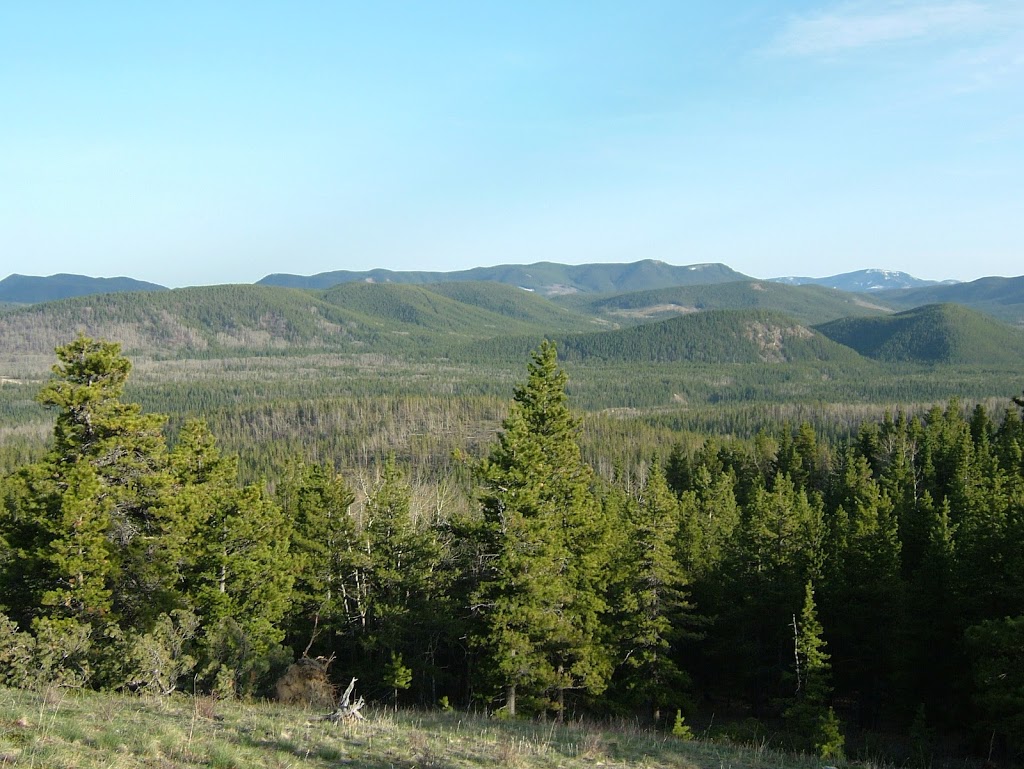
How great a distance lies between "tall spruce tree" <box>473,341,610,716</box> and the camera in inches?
934

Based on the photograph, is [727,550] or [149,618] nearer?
[149,618]

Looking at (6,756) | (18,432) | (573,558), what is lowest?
(18,432)

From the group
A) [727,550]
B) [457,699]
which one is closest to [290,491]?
[457,699]

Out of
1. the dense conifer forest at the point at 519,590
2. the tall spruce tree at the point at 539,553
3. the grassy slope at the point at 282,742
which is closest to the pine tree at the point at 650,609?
the dense conifer forest at the point at 519,590

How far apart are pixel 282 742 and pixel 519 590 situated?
12881 mm

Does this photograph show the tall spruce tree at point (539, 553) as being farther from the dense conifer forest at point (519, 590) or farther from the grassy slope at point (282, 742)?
the grassy slope at point (282, 742)

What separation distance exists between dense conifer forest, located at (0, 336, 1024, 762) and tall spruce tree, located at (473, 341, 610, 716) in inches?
3.6

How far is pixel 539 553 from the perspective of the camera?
24.2 meters

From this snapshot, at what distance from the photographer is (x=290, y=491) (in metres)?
41.8

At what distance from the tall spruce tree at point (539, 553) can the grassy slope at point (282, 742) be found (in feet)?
23.4

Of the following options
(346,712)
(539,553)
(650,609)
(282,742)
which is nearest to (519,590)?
(539,553)

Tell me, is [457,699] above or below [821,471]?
below

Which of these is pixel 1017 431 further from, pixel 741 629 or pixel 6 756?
pixel 6 756

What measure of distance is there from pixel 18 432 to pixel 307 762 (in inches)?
7565
